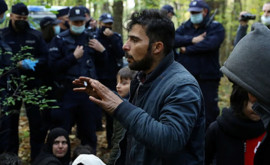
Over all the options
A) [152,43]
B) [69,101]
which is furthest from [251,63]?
[69,101]

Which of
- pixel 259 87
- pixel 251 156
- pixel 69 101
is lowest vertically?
pixel 69 101

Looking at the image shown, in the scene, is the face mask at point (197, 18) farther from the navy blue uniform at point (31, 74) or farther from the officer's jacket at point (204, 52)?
the navy blue uniform at point (31, 74)

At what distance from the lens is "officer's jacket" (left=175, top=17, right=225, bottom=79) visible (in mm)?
6715

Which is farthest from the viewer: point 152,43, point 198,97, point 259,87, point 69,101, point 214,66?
point 214,66

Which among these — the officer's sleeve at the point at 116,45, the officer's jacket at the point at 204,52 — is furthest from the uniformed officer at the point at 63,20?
the officer's jacket at the point at 204,52

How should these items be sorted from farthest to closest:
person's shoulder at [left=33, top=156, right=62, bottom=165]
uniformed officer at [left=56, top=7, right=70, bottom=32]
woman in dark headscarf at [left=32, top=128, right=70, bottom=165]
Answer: uniformed officer at [left=56, top=7, right=70, bottom=32] → woman in dark headscarf at [left=32, top=128, right=70, bottom=165] → person's shoulder at [left=33, top=156, right=62, bottom=165]

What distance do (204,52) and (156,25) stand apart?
4.28 m

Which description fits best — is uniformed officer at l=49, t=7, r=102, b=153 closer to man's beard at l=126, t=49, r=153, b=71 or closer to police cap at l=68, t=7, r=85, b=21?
police cap at l=68, t=7, r=85, b=21

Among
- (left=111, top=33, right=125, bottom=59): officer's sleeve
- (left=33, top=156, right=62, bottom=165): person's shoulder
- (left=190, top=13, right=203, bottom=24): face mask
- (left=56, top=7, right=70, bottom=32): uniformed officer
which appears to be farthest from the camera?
(left=56, top=7, right=70, bottom=32): uniformed officer

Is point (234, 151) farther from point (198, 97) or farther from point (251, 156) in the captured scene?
point (198, 97)

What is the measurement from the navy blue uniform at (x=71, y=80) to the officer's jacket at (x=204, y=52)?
1.89m

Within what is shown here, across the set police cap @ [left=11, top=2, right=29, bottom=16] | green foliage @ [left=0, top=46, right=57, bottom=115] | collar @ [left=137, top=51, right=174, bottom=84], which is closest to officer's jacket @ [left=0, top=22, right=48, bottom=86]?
police cap @ [left=11, top=2, right=29, bottom=16]

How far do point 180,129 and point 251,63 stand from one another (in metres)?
0.66

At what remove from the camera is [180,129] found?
7.38 feet
